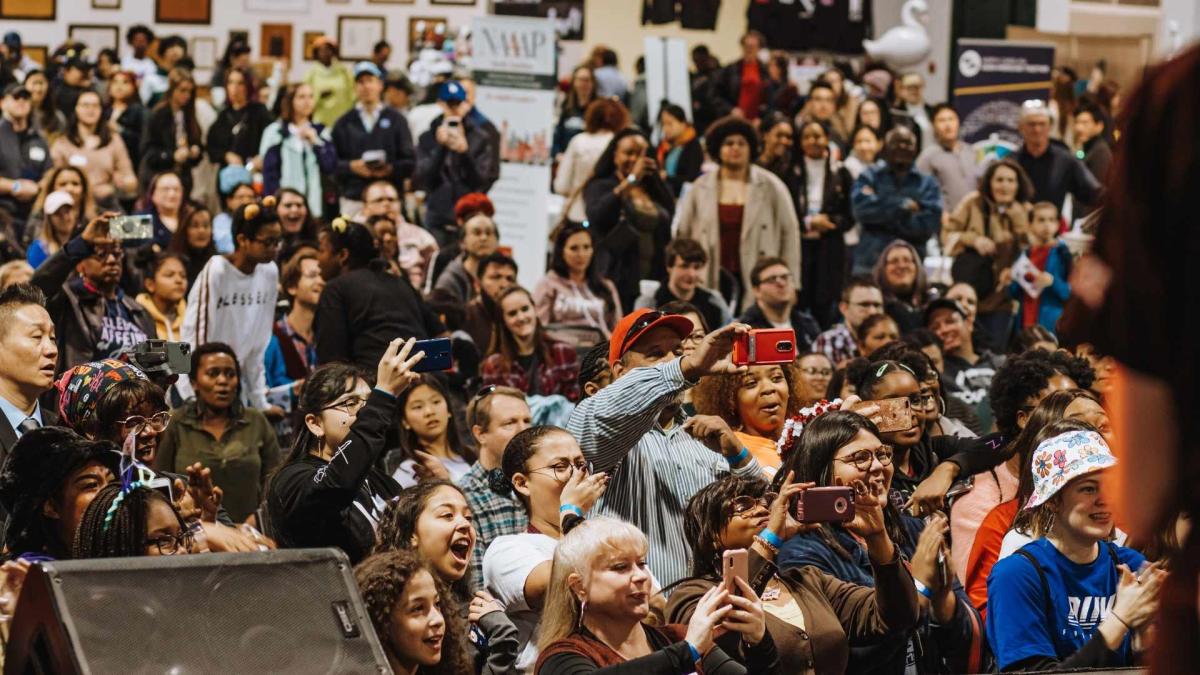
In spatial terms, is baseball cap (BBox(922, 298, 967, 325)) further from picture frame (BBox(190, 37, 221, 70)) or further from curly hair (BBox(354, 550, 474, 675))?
picture frame (BBox(190, 37, 221, 70))

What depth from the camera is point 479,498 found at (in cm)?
531

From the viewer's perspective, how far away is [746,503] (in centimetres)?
453

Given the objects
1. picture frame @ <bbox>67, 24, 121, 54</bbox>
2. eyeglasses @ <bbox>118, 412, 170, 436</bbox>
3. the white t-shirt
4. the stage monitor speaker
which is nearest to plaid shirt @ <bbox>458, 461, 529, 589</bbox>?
the white t-shirt

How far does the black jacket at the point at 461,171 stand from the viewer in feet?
39.6

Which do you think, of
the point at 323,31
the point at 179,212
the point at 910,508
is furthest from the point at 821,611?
the point at 323,31

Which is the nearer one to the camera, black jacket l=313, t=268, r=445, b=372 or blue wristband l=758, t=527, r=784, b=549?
blue wristband l=758, t=527, r=784, b=549

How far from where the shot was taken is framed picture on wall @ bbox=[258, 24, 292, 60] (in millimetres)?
22703

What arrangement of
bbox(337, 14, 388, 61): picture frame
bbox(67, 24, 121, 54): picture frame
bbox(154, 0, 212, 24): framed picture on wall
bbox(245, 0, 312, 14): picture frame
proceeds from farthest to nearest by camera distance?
bbox(337, 14, 388, 61): picture frame, bbox(245, 0, 312, 14): picture frame, bbox(154, 0, 212, 24): framed picture on wall, bbox(67, 24, 121, 54): picture frame

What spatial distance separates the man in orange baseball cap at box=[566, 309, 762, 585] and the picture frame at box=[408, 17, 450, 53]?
15.5 m

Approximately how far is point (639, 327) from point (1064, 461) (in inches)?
49.2

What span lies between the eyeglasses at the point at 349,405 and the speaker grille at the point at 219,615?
2.02m

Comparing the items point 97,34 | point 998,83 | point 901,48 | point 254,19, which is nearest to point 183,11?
point 254,19

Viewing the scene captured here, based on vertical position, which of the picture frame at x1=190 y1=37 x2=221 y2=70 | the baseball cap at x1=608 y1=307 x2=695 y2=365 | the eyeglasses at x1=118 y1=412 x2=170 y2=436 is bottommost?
the eyeglasses at x1=118 y1=412 x2=170 y2=436

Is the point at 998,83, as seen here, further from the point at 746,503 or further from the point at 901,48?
the point at 746,503
